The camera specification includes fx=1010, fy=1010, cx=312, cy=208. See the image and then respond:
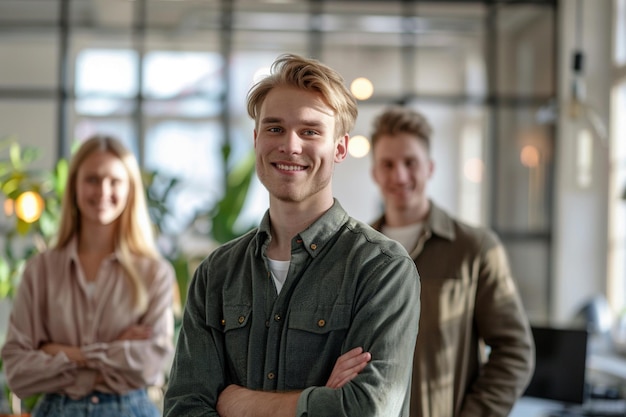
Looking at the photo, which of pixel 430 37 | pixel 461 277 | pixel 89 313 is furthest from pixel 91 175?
pixel 430 37

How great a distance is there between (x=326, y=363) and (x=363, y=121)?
767 cm

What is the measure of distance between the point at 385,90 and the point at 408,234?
691 centimetres

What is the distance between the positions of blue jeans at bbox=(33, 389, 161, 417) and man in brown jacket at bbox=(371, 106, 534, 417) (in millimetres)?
918

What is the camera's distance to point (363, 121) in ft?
31.2

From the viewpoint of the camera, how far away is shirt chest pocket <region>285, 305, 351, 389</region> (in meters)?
1.94

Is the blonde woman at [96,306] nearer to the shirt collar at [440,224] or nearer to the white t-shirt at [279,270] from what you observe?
the shirt collar at [440,224]

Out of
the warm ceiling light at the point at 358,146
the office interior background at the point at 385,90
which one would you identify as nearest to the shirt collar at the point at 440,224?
the warm ceiling light at the point at 358,146

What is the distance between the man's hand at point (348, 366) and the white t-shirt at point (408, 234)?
1.01 m

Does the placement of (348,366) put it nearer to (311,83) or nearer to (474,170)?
(311,83)

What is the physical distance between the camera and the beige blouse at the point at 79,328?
3.04 metres

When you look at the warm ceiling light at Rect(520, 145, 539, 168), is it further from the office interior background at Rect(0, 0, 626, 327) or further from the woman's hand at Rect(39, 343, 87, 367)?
the woman's hand at Rect(39, 343, 87, 367)

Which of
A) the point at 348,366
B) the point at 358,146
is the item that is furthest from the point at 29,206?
the point at 358,146

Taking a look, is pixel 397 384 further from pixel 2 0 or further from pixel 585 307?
pixel 2 0

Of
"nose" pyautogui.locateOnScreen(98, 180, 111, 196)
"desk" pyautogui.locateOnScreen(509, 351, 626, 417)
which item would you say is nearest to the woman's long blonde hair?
"nose" pyautogui.locateOnScreen(98, 180, 111, 196)
